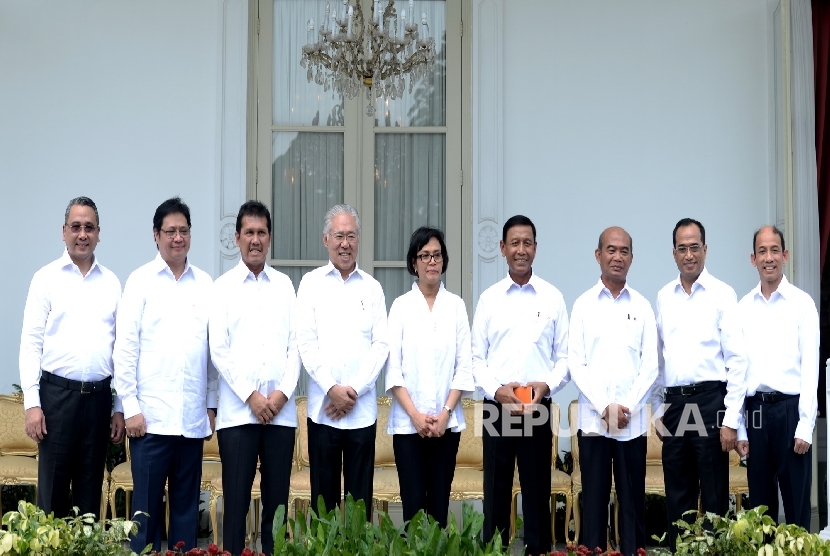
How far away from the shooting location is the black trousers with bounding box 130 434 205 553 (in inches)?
165

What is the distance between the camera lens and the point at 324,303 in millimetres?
4363

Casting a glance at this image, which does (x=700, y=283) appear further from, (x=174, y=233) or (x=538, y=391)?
(x=174, y=233)

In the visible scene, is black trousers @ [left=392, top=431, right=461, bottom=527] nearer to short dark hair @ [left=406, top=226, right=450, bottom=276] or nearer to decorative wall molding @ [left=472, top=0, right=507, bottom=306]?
short dark hair @ [left=406, top=226, right=450, bottom=276]

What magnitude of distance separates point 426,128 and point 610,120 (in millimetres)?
1187

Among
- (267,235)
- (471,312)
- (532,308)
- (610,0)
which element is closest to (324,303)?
(267,235)

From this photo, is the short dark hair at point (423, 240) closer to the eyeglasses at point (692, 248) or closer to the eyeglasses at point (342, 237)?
the eyeglasses at point (342, 237)

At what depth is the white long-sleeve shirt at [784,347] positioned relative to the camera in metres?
4.44

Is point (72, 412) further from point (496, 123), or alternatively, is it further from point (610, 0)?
point (610, 0)

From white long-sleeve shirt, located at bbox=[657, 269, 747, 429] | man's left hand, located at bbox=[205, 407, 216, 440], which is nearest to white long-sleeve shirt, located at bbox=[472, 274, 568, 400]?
white long-sleeve shirt, located at bbox=[657, 269, 747, 429]

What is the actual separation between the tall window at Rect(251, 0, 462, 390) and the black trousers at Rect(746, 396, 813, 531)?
2779 millimetres

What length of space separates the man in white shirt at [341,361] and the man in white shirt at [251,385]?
95mm

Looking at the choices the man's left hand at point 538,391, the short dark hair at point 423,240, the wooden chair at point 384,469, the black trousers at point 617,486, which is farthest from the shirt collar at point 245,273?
the black trousers at point 617,486

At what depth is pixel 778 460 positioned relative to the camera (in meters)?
4.45

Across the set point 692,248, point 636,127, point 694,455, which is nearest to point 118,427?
point 694,455
